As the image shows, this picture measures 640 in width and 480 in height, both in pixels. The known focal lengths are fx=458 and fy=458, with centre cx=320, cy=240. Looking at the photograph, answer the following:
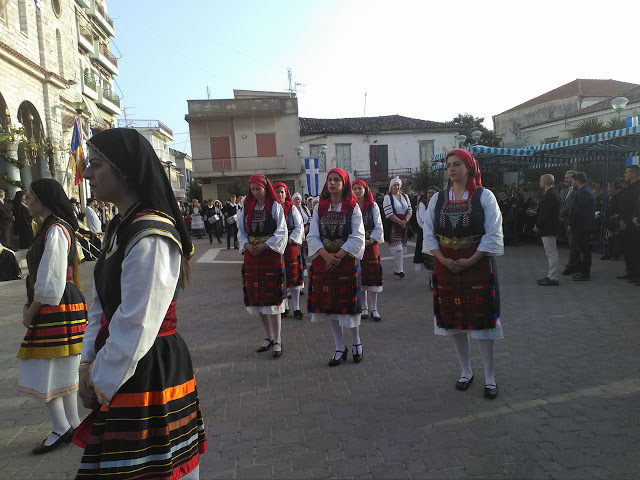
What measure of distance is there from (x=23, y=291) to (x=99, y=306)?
29.2 feet

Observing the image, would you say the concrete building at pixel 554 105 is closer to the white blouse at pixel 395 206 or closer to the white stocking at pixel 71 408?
the white blouse at pixel 395 206

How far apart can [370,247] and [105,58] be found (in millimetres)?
35446

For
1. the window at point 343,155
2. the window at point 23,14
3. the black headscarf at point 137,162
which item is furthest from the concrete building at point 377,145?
the black headscarf at point 137,162

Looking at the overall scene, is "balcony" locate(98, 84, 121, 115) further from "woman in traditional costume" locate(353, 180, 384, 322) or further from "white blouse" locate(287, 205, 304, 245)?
"woman in traditional costume" locate(353, 180, 384, 322)

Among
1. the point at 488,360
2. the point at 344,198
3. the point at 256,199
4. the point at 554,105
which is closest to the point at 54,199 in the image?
the point at 256,199

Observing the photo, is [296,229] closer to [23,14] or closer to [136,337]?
[136,337]

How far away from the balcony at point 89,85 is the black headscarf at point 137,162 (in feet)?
100

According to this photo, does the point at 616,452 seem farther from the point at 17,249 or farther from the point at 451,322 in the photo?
the point at 17,249

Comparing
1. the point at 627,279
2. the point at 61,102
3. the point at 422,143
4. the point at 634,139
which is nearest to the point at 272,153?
the point at 422,143

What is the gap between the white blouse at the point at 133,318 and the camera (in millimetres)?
1642

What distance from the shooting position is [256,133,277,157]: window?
1468 inches

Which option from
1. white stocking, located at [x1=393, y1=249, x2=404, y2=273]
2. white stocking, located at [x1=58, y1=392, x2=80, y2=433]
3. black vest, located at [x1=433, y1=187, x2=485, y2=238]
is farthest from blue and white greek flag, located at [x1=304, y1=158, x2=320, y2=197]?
white stocking, located at [x1=58, y1=392, x2=80, y2=433]

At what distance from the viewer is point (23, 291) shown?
367 inches

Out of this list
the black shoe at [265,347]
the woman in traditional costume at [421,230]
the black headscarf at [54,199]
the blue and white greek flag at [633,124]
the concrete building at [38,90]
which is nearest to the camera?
the black headscarf at [54,199]
